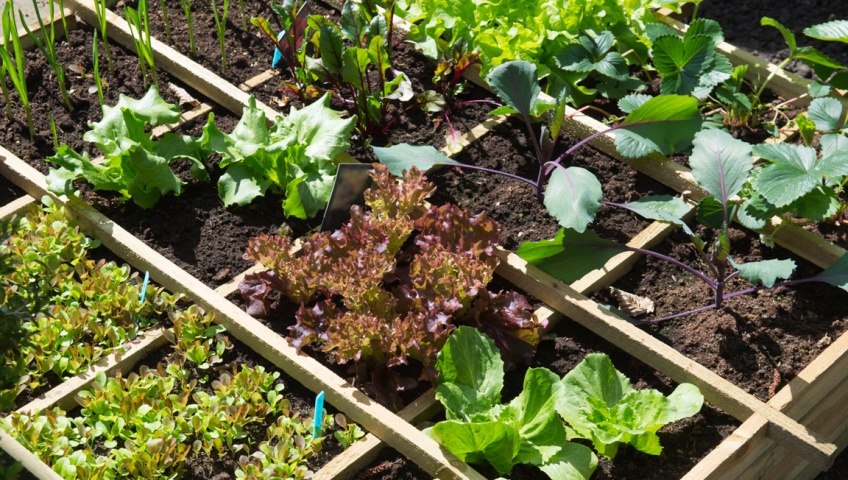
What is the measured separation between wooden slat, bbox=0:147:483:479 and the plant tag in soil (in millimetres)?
449

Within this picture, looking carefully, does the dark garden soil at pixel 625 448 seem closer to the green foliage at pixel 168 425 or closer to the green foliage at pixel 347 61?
the green foliage at pixel 168 425

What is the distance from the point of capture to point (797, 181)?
3.12m

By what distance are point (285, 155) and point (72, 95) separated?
3.48 ft

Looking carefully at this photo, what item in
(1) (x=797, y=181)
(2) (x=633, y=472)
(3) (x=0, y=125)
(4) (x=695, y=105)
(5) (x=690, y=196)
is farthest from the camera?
(3) (x=0, y=125)

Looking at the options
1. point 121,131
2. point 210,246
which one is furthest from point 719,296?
point 121,131

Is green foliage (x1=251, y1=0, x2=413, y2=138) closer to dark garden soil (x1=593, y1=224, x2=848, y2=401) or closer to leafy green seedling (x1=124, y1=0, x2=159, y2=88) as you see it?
leafy green seedling (x1=124, y1=0, x2=159, y2=88)

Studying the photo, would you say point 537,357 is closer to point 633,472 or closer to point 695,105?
point 633,472

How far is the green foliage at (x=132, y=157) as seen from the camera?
3.42 m

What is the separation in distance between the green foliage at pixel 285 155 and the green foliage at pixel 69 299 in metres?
0.48

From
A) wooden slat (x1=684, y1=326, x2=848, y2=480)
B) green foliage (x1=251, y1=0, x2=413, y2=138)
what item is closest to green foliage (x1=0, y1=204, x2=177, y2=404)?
green foliage (x1=251, y1=0, x2=413, y2=138)

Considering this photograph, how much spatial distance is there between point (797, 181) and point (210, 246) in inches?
74.3

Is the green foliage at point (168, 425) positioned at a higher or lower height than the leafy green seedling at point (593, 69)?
lower

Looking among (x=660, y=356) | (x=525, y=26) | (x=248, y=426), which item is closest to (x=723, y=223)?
(x=660, y=356)

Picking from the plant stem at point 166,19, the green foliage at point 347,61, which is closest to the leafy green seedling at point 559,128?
the green foliage at point 347,61
